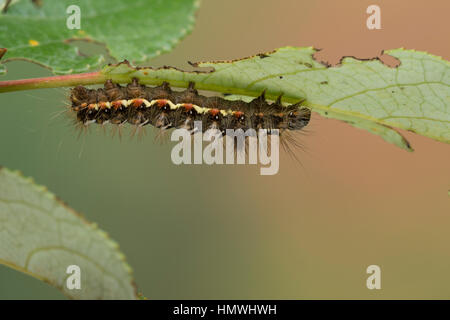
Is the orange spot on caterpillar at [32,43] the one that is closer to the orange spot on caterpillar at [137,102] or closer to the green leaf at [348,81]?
the green leaf at [348,81]

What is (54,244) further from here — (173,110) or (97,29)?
(173,110)

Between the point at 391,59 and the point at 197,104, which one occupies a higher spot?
the point at 197,104

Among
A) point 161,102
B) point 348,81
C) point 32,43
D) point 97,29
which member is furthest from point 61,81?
point 161,102

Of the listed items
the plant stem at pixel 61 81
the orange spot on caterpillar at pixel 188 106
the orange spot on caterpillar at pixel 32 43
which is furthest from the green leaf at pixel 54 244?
the orange spot on caterpillar at pixel 188 106

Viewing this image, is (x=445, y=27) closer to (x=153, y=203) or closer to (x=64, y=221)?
(x=153, y=203)

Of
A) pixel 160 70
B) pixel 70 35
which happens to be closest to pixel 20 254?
pixel 160 70

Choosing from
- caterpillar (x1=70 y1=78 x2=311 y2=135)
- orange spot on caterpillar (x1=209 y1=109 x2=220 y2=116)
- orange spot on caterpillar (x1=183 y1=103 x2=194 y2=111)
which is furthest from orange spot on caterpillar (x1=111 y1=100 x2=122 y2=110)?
orange spot on caterpillar (x1=209 y1=109 x2=220 y2=116)
